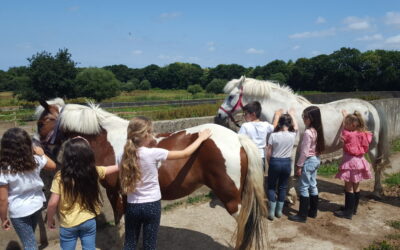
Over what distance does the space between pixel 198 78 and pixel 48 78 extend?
65.1 meters

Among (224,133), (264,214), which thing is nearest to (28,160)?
(224,133)

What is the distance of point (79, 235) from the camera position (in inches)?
91.3

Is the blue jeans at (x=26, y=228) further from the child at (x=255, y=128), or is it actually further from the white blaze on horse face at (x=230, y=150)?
the child at (x=255, y=128)

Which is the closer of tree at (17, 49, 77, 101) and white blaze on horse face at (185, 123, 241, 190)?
white blaze on horse face at (185, 123, 241, 190)

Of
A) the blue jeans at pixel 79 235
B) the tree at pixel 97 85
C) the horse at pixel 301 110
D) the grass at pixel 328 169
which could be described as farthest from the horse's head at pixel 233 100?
the tree at pixel 97 85

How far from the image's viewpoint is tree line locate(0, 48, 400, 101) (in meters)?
22.4

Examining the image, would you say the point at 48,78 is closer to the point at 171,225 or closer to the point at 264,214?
the point at 171,225

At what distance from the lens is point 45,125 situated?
10.9 ft

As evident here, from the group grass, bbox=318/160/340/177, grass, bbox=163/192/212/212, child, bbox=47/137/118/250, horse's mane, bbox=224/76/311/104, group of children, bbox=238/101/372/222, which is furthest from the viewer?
grass, bbox=318/160/340/177

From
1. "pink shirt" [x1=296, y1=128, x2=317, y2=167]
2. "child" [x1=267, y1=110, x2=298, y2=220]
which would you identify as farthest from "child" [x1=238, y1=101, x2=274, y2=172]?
"pink shirt" [x1=296, y1=128, x2=317, y2=167]

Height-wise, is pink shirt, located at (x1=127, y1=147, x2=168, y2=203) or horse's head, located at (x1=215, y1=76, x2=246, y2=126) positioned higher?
horse's head, located at (x1=215, y1=76, x2=246, y2=126)

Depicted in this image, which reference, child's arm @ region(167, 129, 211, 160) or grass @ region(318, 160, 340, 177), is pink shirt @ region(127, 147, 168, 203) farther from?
grass @ region(318, 160, 340, 177)

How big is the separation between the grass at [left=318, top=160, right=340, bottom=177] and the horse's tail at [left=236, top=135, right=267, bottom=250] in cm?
432

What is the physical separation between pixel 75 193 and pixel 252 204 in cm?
173
